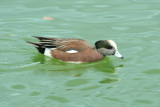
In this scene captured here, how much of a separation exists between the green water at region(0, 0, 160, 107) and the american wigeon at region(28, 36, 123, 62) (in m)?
0.17

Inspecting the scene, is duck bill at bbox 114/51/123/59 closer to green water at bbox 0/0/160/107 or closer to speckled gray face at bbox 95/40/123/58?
speckled gray face at bbox 95/40/123/58

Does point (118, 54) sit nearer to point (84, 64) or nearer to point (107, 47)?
point (107, 47)

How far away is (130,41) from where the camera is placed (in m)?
11.7

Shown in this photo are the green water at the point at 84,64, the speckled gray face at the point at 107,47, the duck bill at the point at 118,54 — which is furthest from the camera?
the speckled gray face at the point at 107,47

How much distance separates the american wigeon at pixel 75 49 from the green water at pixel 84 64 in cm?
17

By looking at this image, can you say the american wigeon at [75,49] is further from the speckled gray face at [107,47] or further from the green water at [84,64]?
the green water at [84,64]

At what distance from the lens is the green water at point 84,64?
8.58 meters

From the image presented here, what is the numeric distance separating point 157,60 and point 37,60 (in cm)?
284

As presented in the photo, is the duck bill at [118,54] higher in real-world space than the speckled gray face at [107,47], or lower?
lower

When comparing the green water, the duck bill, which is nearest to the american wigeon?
the duck bill

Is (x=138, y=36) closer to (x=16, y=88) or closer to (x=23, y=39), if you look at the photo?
(x=23, y=39)

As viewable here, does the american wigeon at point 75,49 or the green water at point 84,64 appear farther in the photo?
the american wigeon at point 75,49

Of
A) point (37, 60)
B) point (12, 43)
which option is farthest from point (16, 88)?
point (12, 43)

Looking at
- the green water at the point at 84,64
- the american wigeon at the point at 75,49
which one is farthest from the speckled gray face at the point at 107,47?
the green water at the point at 84,64
